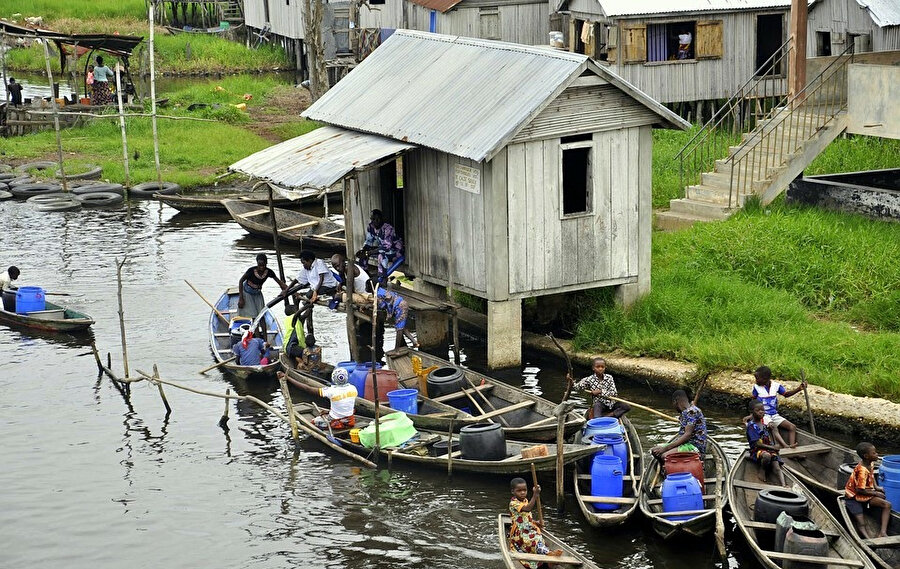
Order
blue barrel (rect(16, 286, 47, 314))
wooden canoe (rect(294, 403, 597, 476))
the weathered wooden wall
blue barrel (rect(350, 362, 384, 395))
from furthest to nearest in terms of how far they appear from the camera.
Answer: the weathered wooden wall, blue barrel (rect(16, 286, 47, 314)), blue barrel (rect(350, 362, 384, 395)), wooden canoe (rect(294, 403, 597, 476))

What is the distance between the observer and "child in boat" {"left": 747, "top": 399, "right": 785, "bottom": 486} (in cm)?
1334

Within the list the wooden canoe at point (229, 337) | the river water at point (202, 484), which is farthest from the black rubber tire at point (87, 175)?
the wooden canoe at point (229, 337)

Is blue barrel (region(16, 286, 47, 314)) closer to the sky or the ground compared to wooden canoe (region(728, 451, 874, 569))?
closer to the sky

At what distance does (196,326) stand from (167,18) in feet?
129

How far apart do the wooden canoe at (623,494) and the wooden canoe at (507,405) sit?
2.31 ft

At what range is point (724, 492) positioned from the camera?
42.9ft

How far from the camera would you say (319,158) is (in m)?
18.4

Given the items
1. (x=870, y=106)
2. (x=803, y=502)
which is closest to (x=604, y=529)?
(x=803, y=502)

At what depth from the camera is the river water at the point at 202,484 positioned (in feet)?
43.4

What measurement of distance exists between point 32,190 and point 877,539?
24.3 metres

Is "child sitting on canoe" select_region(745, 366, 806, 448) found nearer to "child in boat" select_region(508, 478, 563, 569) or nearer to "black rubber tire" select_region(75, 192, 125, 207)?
"child in boat" select_region(508, 478, 563, 569)

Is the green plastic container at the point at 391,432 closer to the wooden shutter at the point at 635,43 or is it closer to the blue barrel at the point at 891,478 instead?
the blue barrel at the point at 891,478

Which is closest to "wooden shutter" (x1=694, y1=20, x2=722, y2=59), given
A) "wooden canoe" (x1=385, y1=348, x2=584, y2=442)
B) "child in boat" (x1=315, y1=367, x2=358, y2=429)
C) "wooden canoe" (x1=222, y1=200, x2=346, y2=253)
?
"wooden canoe" (x1=222, y1=200, x2=346, y2=253)

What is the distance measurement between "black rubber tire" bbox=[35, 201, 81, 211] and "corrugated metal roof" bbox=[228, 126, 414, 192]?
11.3 metres
